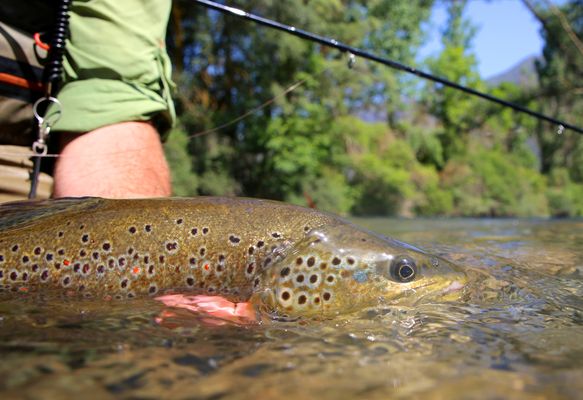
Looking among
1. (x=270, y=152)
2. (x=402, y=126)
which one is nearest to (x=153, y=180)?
(x=270, y=152)

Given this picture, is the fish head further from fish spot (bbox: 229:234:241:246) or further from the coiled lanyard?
the coiled lanyard

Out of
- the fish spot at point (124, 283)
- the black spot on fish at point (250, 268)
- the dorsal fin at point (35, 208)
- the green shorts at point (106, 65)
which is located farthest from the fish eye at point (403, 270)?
the green shorts at point (106, 65)

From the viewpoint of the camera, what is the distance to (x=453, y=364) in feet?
4.29

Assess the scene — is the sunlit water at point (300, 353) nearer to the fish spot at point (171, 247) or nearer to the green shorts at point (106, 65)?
the fish spot at point (171, 247)

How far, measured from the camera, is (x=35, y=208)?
222cm

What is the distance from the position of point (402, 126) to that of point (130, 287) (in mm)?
32419

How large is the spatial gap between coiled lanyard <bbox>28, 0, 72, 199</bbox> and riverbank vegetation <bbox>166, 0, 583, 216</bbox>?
1271 cm

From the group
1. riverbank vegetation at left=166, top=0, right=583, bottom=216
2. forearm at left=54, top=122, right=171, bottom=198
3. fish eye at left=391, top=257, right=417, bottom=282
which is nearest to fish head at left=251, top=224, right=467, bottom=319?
fish eye at left=391, top=257, right=417, bottom=282

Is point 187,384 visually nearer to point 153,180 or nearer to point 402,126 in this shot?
point 153,180

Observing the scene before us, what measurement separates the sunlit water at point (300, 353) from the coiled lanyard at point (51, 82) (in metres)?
1.26

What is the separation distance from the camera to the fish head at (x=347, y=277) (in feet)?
6.58

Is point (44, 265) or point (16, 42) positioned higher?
point (16, 42)

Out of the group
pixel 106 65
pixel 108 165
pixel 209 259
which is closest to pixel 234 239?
pixel 209 259

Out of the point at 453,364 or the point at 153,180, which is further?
the point at 153,180
